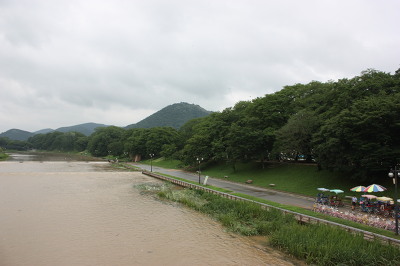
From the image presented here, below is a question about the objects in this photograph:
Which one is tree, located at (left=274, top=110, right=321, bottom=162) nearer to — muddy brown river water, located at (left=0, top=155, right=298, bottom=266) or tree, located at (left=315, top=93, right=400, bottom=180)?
tree, located at (left=315, top=93, right=400, bottom=180)

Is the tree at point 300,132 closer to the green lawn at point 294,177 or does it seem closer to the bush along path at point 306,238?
the green lawn at point 294,177

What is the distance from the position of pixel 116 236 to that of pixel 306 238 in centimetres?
1162

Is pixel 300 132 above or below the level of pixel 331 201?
above

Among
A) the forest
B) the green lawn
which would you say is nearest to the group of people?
the green lawn

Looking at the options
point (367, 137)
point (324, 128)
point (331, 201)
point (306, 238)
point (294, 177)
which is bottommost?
point (306, 238)

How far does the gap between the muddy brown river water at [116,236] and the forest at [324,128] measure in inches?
590

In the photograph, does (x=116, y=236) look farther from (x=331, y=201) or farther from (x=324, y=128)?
(x=324, y=128)

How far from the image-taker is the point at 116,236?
17.2m

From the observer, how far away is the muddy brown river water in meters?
13.9

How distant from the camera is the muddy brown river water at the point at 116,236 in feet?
45.6

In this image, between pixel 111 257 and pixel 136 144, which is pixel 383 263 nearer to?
pixel 111 257

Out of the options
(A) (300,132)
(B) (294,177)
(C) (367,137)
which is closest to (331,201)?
(C) (367,137)

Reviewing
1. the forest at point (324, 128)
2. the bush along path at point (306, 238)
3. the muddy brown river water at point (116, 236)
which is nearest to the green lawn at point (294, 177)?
the forest at point (324, 128)

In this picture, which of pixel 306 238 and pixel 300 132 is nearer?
pixel 306 238
